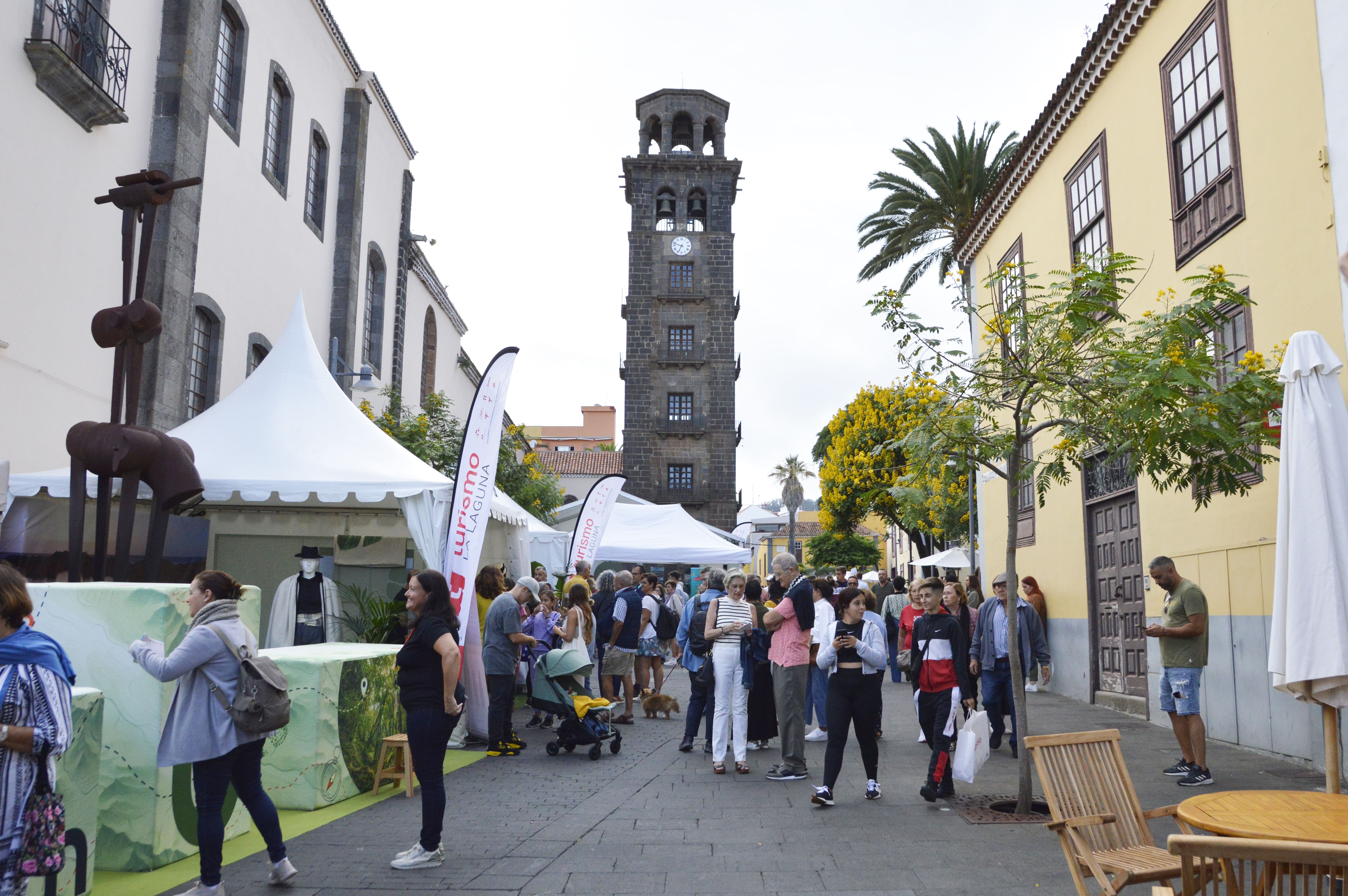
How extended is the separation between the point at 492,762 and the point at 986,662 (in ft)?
16.9

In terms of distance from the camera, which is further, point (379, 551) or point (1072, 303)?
point (379, 551)

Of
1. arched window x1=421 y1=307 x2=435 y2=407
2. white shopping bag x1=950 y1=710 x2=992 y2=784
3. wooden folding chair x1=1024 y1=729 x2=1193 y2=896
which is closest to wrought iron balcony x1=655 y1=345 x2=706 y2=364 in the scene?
arched window x1=421 y1=307 x2=435 y2=407

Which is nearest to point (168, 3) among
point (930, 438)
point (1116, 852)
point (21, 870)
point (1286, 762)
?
point (930, 438)

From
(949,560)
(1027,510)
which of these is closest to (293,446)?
(1027,510)

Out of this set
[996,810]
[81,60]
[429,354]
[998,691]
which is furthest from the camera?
[429,354]

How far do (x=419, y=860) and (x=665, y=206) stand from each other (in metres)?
41.5

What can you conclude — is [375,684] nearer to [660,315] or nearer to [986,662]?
[986,662]

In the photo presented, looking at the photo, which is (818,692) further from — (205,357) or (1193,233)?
(205,357)

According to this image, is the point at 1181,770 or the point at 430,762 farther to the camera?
the point at 1181,770

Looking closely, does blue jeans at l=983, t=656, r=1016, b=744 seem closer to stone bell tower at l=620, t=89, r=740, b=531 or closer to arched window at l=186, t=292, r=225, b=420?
arched window at l=186, t=292, r=225, b=420

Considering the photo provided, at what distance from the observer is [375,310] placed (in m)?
24.8

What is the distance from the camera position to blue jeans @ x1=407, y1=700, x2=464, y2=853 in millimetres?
5883

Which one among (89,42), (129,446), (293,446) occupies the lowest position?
(129,446)

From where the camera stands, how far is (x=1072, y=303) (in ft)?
Answer: 24.0
